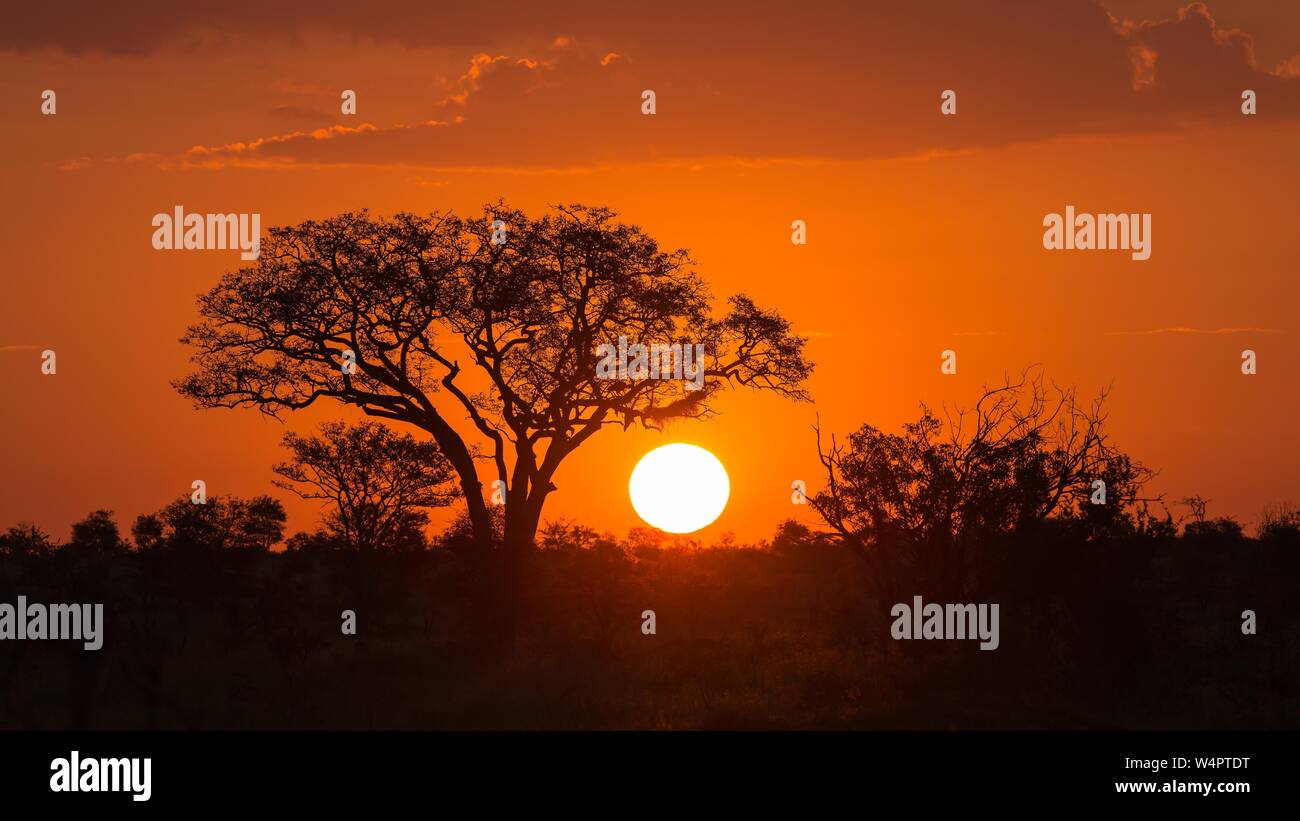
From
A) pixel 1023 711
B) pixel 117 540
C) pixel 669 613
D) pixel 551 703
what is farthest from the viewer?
pixel 117 540

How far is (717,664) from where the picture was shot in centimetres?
3272

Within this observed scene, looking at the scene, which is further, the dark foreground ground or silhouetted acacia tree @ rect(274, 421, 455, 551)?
silhouetted acacia tree @ rect(274, 421, 455, 551)

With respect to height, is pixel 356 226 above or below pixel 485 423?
above

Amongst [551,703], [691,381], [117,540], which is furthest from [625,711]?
[117,540]

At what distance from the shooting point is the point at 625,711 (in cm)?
2798

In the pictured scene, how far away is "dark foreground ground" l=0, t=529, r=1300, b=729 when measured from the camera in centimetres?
2777

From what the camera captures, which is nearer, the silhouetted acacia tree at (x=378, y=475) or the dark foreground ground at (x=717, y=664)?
the dark foreground ground at (x=717, y=664)

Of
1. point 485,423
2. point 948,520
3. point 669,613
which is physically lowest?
point 669,613

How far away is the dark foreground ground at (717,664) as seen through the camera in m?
27.8
